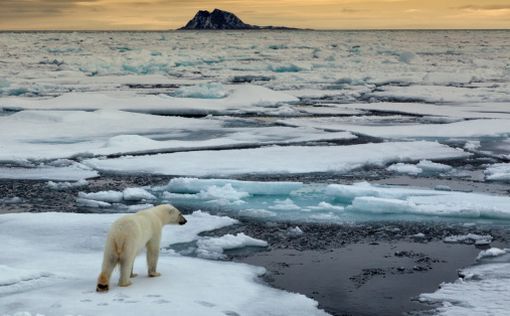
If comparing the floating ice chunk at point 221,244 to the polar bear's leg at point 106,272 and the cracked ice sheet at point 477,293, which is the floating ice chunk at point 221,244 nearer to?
the polar bear's leg at point 106,272

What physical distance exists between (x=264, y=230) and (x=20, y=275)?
8.73 ft

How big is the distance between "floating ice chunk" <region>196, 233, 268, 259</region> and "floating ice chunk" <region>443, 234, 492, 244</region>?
174 centimetres

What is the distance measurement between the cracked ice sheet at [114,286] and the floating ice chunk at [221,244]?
253 mm

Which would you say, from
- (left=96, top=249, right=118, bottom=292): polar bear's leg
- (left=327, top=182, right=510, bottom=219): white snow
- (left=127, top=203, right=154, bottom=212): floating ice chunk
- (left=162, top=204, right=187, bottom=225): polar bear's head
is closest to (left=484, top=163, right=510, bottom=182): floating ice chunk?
(left=327, top=182, right=510, bottom=219): white snow

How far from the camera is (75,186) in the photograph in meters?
9.44

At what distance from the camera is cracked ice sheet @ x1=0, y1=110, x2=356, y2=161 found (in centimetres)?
1213

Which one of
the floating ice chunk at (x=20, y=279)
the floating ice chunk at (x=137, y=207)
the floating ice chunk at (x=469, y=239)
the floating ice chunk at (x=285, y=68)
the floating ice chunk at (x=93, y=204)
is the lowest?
the floating ice chunk at (x=93, y=204)

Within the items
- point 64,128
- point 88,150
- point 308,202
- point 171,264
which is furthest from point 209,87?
point 171,264

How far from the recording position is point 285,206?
8125 millimetres

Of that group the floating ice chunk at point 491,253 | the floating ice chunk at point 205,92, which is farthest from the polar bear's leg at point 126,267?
the floating ice chunk at point 205,92

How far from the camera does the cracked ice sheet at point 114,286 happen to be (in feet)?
15.1

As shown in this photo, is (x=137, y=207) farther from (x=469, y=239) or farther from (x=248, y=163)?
(x=469, y=239)

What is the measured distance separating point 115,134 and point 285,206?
22.3 ft

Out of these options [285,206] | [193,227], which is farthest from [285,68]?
[193,227]
